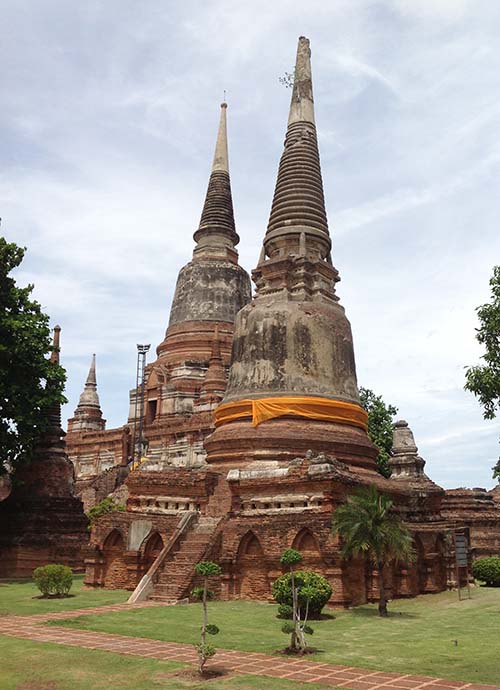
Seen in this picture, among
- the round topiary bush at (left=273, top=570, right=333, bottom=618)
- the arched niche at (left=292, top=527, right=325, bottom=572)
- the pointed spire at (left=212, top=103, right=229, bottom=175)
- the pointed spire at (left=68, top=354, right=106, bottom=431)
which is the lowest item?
the round topiary bush at (left=273, top=570, right=333, bottom=618)

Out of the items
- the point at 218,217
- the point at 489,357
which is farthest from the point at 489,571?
the point at 218,217

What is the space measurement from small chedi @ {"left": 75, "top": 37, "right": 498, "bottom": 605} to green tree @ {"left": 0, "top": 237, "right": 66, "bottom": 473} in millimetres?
4442

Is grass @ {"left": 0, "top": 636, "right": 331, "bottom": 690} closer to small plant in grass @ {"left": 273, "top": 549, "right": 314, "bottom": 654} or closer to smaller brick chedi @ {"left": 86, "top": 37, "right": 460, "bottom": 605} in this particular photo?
small plant in grass @ {"left": 273, "top": 549, "right": 314, "bottom": 654}

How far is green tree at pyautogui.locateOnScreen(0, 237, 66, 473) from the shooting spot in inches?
960

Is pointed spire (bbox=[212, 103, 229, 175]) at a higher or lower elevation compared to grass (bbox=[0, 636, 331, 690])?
higher

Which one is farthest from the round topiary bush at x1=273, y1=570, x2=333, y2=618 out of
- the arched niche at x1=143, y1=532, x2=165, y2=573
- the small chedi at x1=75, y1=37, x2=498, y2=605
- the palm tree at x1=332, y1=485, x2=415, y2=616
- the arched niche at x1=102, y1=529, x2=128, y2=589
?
the arched niche at x1=102, y1=529, x2=128, y2=589

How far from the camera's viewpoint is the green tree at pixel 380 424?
133ft

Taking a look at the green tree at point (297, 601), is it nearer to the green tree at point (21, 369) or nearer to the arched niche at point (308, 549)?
the arched niche at point (308, 549)

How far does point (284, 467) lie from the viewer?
→ 19.8 meters

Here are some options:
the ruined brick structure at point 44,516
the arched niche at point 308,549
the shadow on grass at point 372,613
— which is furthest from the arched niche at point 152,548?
the ruined brick structure at point 44,516

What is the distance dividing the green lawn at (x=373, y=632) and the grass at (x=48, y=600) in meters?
1.93

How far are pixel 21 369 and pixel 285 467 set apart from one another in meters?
10.9

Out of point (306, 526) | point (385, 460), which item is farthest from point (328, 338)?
point (385, 460)

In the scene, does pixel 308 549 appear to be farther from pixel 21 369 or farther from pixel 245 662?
pixel 21 369
